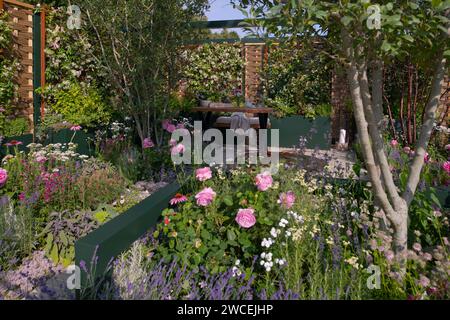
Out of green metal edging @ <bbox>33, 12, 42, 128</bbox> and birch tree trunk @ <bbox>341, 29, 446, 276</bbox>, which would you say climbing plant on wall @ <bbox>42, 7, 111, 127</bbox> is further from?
birch tree trunk @ <bbox>341, 29, 446, 276</bbox>

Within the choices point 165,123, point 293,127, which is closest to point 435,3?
point 165,123

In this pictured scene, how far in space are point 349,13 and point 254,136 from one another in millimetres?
5569

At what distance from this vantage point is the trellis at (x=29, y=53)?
5070 mm

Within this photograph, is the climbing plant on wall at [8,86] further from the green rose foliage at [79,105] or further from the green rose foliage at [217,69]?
the green rose foliage at [217,69]

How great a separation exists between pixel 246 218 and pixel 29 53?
15.0ft

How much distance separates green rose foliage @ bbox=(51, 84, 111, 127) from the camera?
17.3 ft

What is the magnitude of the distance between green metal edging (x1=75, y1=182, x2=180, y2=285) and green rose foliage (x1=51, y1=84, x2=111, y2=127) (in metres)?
3.27

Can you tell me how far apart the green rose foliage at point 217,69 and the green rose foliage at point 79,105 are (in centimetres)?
371

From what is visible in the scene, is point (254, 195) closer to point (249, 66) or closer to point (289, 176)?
point (289, 176)

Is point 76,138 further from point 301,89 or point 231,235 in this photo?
point 301,89

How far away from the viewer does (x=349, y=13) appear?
1.68m

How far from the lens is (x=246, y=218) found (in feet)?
6.56

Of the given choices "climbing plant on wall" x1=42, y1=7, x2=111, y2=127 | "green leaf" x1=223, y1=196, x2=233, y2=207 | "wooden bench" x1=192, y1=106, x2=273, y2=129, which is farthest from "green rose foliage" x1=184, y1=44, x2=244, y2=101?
"green leaf" x1=223, y1=196, x2=233, y2=207

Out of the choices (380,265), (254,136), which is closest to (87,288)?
(380,265)
